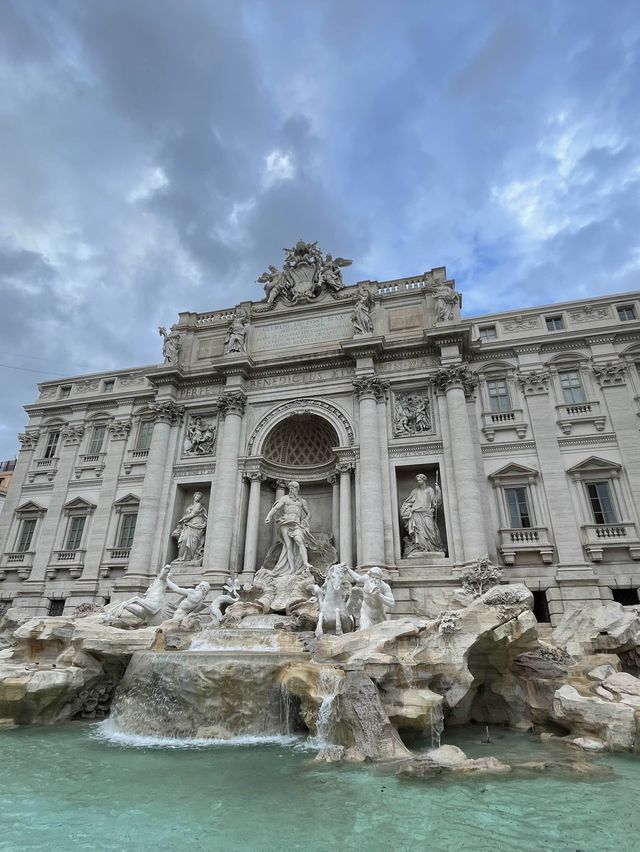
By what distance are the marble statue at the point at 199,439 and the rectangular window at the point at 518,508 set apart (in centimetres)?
1225

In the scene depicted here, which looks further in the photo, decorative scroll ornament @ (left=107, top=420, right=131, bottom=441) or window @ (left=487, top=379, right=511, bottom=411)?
decorative scroll ornament @ (left=107, top=420, right=131, bottom=441)

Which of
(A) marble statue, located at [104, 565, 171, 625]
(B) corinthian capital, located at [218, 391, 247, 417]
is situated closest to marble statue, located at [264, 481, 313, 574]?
(A) marble statue, located at [104, 565, 171, 625]

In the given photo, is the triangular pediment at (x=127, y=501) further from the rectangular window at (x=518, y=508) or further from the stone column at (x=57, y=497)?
the rectangular window at (x=518, y=508)

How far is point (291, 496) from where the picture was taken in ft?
59.1

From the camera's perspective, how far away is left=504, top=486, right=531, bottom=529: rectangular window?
1678cm

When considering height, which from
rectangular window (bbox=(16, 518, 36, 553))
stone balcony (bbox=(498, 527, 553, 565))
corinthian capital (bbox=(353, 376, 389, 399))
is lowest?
stone balcony (bbox=(498, 527, 553, 565))

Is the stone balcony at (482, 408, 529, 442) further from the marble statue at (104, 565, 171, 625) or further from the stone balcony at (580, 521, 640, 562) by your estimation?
the marble statue at (104, 565, 171, 625)

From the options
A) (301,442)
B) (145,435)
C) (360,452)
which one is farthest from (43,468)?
(360,452)

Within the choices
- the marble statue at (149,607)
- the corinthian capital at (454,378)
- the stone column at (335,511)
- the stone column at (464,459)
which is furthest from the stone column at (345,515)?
the marble statue at (149,607)

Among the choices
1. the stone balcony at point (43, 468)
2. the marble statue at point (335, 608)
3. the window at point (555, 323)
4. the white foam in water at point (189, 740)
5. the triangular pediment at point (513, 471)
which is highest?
the window at point (555, 323)

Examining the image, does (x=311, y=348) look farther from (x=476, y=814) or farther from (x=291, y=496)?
(x=476, y=814)

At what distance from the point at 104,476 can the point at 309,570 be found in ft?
37.7

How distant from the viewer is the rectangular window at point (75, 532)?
2138cm

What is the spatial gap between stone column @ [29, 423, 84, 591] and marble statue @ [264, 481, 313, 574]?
11114 mm
